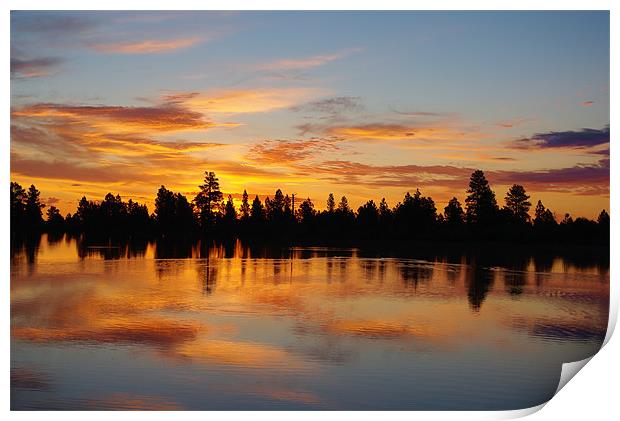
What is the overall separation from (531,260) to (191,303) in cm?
871

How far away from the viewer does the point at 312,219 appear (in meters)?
16.8

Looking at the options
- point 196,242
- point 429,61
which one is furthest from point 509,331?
point 196,242

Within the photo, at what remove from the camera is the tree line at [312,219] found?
11633mm

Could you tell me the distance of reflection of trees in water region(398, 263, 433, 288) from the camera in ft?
42.1

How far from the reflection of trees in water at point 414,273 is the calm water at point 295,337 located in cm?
4

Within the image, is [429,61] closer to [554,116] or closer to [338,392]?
[554,116]

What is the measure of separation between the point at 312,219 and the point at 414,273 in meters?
3.49

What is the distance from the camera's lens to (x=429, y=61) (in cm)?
1032

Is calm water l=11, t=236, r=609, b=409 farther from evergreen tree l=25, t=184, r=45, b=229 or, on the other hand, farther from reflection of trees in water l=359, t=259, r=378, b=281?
evergreen tree l=25, t=184, r=45, b=229

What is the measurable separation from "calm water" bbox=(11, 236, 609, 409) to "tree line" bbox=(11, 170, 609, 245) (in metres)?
0.99

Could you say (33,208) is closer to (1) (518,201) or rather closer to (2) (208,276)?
(2) (208,276)

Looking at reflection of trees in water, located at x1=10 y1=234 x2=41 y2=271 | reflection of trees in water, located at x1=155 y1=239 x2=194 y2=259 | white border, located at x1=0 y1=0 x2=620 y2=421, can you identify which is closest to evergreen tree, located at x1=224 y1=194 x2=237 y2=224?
reflection of trees in water, located at x1=155 y1=239 x2=194 y2=259

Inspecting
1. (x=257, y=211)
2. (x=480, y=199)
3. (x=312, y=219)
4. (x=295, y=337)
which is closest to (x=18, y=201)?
(x=295, y=337)
